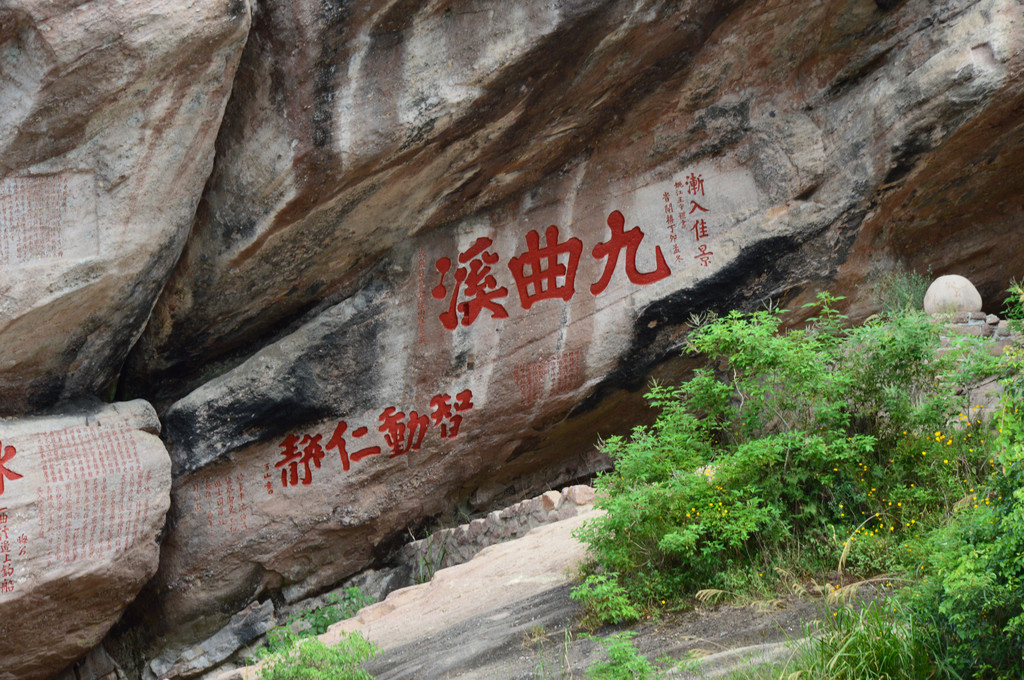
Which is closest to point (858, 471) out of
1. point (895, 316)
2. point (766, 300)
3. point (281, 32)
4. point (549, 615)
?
point (895, 316)

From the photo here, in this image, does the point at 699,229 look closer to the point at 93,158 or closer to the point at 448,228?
the point at 448,228

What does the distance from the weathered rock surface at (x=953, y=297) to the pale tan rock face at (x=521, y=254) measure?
124 centimetres

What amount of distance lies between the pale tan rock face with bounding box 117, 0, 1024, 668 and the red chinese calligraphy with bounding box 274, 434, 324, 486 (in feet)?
0.06

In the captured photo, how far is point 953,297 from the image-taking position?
6.34 metres

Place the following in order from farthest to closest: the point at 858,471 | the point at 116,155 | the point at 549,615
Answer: the point at 116,155, the point at 549,615, the point at 858,471

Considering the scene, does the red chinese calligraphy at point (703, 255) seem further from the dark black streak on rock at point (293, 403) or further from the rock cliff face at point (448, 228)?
the dark black streak on rock at point (293, 403)

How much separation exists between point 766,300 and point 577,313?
1607 mm

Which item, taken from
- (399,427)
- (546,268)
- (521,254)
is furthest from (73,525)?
(546,268)

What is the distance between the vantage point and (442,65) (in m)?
6.90

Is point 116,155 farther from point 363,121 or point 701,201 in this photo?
point 701,201

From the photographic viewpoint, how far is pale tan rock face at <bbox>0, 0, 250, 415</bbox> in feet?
20.5

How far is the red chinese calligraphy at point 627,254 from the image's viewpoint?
777 centimetres

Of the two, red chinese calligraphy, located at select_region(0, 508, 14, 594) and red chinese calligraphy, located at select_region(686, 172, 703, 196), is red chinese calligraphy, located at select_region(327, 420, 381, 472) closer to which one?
red chinese calligraphy, located at select_region(0, 508, 14, 594)

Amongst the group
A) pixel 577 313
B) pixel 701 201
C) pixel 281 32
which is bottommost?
pixel 577 313
